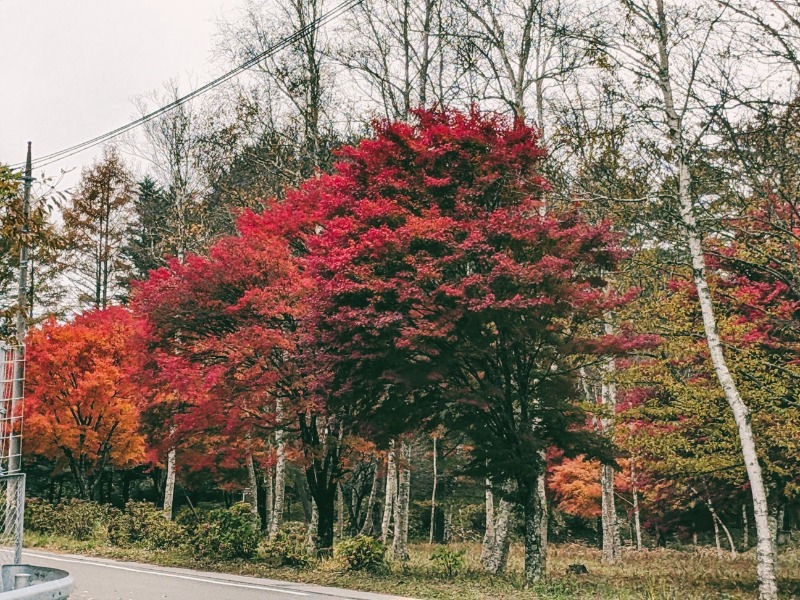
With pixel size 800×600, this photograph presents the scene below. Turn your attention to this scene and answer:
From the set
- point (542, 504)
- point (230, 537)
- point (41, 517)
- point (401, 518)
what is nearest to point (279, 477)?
point (401, 518)

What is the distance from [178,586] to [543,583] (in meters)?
5.32

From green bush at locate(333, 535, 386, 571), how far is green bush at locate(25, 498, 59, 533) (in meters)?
11.2

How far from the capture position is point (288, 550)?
13008mm

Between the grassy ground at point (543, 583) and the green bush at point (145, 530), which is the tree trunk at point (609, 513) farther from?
the green bush at point (145, 530)

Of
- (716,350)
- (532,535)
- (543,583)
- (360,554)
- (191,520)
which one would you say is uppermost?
(716,350)

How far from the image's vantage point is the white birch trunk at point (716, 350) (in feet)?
30.6

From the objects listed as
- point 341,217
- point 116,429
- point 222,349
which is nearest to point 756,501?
point 341,217

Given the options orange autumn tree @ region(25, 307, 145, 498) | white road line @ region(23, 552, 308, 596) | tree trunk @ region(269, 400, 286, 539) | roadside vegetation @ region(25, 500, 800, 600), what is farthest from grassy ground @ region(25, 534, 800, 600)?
orange autumn tree @ region(25, 307, 145, 498)

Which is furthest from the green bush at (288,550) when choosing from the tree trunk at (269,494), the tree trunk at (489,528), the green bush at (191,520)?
the tree trunk at (269,494)

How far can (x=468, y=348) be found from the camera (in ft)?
36.4

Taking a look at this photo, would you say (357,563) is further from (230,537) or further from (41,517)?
(41,517)

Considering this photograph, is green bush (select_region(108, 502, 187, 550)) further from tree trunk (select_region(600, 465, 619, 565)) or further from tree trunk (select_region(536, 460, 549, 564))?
tree trunk (select_region(600, 465, 619, 565))

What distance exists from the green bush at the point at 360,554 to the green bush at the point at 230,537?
2.35 metres

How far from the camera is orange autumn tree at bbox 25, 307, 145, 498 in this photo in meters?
21.1
